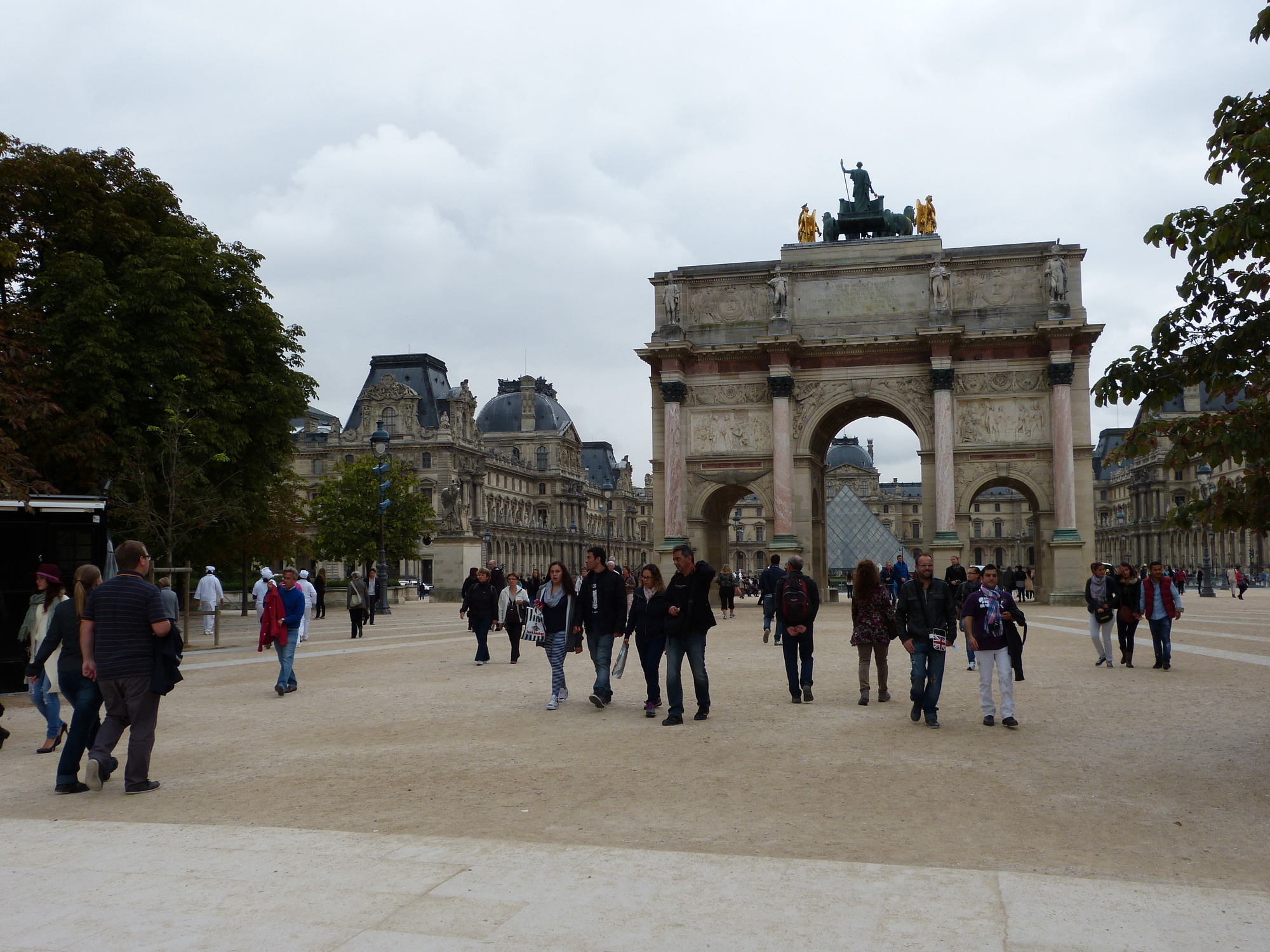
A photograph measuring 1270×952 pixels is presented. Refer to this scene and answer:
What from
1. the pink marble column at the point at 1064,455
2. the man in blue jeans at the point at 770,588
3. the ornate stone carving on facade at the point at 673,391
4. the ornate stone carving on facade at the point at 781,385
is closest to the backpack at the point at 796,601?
the man in blue jeans at the point at 770,588

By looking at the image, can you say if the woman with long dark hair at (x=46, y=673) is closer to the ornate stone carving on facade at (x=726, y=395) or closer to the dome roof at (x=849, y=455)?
the ornate stone carving on facade at (x=726, y=395)

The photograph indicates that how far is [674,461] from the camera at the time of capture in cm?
4288

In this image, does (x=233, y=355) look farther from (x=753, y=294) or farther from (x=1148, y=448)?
(x=1148, y=448)

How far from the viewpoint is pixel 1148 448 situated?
316 inches

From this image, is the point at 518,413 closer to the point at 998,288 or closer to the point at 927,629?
the point at 998,288

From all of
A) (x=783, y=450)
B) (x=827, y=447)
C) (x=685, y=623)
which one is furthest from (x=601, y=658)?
(x=827, y=447)

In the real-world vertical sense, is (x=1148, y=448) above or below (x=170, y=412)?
below

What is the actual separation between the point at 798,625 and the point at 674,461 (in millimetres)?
29774

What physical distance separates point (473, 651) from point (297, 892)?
16.9 metres

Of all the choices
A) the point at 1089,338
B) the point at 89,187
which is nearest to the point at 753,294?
the point at 1089,338

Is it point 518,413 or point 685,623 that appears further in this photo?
point 518,413

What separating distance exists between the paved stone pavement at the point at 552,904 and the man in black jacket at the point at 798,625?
7.05m

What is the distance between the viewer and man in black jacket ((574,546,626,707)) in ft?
41.4

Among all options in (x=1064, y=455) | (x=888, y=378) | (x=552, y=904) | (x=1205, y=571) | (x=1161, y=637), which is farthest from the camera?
(x=1205, y=571)
